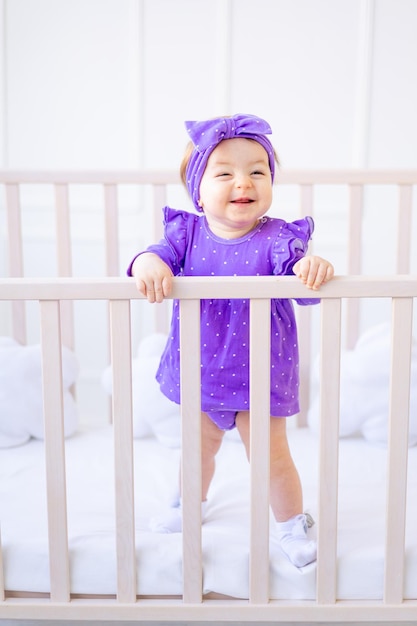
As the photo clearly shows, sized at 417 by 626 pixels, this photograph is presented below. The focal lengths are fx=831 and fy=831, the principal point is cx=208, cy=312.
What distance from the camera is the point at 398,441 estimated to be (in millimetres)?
1105

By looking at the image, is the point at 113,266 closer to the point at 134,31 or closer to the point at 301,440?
the point at 301,440

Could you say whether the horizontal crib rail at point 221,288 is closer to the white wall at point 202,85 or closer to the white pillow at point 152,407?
the white pillow at point 152,407

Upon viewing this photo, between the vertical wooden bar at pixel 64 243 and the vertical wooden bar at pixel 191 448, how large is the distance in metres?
0.73

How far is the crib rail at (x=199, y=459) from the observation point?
1060 millimetres

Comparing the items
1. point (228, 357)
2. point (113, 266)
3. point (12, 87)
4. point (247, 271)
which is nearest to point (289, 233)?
point (247, 271)

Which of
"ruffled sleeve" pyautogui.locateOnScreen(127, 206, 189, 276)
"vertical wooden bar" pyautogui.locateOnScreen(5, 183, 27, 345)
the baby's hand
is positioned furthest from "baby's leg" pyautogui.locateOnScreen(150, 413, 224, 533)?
"vertical wooden bar" pyautogui.locateOnScreen(5, 183, 27, 345)

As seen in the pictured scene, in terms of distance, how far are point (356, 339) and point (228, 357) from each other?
27.2 inches

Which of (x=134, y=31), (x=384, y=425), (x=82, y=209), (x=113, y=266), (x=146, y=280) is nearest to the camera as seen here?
(x=146, y=280)

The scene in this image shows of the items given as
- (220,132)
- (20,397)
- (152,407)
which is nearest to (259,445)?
(220,132)

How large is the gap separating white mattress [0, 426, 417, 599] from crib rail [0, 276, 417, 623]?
25mm

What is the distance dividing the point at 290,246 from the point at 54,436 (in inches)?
16.6

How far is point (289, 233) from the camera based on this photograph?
1226 mm

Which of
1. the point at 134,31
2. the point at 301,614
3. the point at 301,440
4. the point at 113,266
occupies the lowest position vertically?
the point at 301,614

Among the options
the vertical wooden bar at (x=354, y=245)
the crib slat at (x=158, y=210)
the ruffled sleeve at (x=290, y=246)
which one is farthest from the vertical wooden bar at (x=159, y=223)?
the ruffled sleeve at (x=290, y=246)
